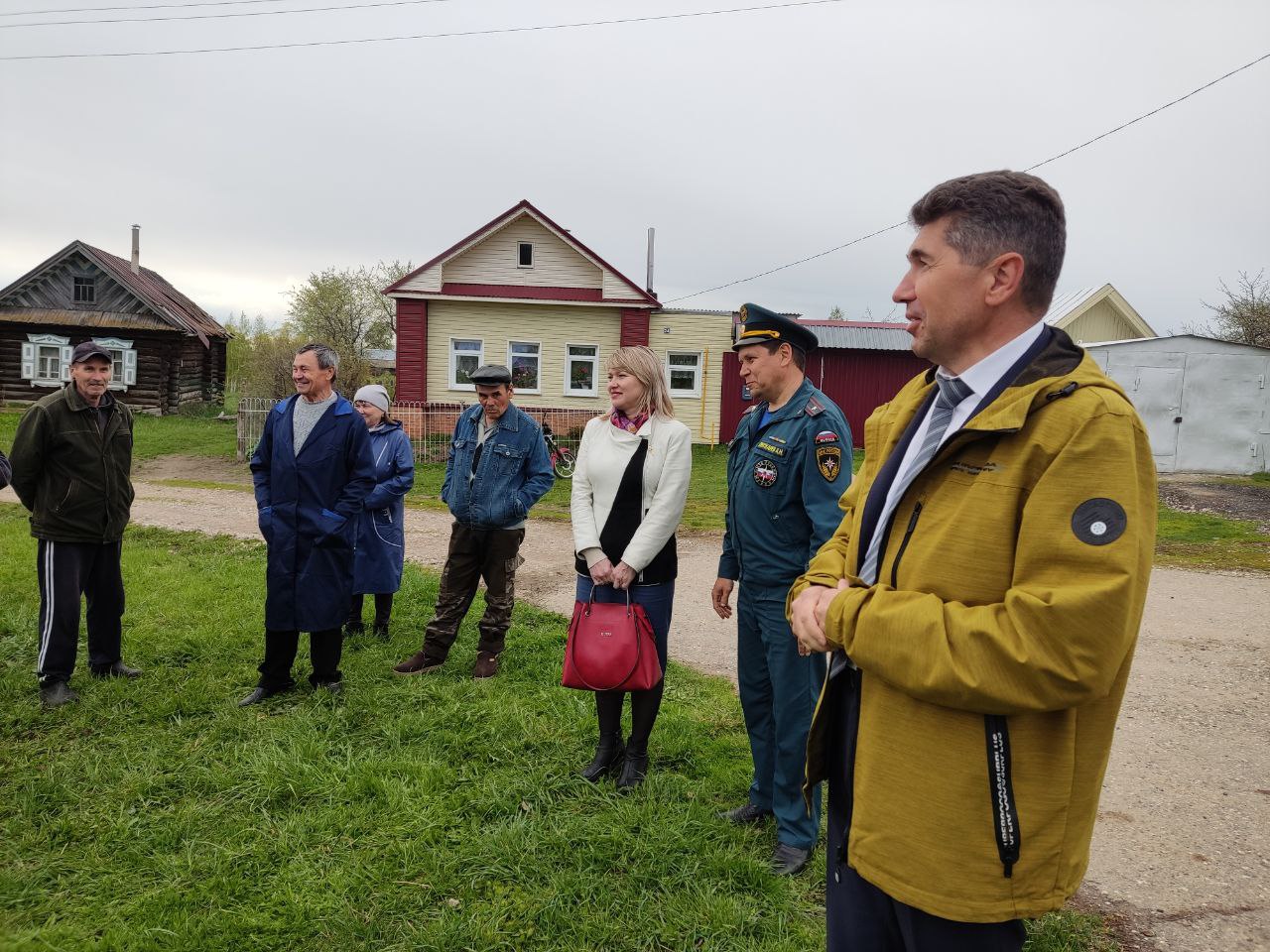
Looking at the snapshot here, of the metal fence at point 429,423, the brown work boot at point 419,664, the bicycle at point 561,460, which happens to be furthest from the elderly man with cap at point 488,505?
the metal fence at point 429,423

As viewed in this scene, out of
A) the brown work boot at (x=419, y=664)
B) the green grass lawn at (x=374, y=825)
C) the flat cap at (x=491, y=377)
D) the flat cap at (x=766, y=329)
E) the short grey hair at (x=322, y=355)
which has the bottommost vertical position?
the green grass lawn at (x=374, y=825)

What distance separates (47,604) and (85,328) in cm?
2700

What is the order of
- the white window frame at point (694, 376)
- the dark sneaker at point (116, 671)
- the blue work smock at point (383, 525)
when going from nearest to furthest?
the dark sneaker at point (116, 671) → the blue work smock at point (383, 525) → the white window frame at point (694, 376)

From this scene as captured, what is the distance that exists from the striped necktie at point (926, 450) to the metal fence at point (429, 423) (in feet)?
54.9

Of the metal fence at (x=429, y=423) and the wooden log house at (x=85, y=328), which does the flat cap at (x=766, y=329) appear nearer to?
the metal fence at (x=429, y=423)

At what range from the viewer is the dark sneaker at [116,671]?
516cm

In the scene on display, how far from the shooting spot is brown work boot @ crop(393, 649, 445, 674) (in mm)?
5430

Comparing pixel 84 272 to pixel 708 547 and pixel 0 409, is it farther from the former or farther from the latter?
pixel 708 547

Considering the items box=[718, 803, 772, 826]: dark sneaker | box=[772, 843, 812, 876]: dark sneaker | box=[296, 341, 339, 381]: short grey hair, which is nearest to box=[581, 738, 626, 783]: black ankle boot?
box=[718, 803, 772, 826]: dark sneaker

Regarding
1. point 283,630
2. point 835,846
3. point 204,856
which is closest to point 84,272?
point 283,630

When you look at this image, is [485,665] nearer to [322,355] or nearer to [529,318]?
[322,355]

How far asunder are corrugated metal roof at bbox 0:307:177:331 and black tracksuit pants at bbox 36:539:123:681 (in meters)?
25.4

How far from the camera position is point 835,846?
6.08 feet

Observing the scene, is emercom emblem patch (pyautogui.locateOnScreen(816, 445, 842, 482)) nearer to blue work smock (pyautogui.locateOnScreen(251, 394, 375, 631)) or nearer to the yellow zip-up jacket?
the yellow zip-up jacket
